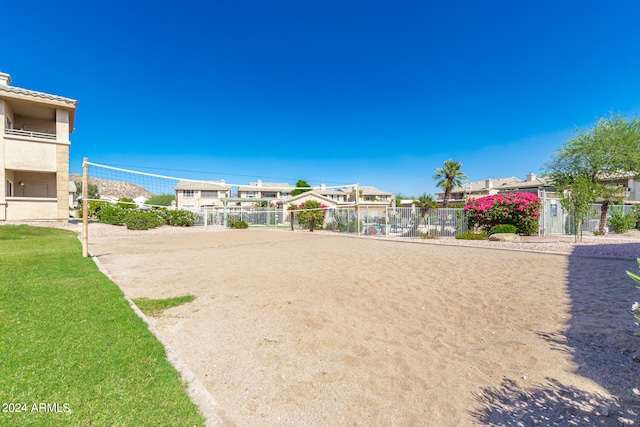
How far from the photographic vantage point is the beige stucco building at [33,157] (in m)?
17.7

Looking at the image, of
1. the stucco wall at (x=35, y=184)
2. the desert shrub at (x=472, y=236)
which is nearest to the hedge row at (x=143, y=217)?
the stucco wall at (x=35, y=184)

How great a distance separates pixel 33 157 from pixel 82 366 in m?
23.0

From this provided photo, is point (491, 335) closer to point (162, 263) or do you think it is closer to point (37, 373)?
point (37, 373)

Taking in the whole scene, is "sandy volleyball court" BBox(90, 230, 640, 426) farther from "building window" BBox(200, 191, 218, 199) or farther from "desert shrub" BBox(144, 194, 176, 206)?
"building window" BBox(200, 191, 218, 199)

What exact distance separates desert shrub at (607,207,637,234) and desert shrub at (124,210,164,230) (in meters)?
32.7

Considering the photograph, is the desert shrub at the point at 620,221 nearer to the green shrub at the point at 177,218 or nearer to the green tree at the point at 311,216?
the green tree at the point at 311,216

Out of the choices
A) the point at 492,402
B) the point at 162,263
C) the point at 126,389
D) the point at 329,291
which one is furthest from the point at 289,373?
the point at 162,263

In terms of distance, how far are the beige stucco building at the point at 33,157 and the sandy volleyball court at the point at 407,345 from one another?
17133mm

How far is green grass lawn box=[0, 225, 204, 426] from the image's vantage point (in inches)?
81.5

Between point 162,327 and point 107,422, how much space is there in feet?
7.02

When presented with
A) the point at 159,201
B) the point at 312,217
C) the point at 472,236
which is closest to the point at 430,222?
the point at 472,236

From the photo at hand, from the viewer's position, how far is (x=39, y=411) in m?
2.04

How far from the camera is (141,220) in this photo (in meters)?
21.6

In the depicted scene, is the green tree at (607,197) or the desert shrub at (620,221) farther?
the desert shrub at (620,221)
